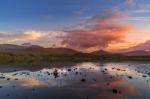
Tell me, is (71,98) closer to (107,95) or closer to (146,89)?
(107,95)

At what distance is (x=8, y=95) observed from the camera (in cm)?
2862

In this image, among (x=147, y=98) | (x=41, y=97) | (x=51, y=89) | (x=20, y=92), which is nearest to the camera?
(x=147, y=98)

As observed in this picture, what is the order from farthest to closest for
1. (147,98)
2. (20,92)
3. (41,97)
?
(20,92), (41,97), (147,98)

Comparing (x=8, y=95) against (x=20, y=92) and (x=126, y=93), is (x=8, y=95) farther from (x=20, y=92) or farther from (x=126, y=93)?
(x=126, y=93)

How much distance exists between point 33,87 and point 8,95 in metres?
5.81

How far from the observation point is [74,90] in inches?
1240

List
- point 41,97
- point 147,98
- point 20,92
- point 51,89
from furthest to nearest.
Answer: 1. point 51,89
2. point 20,92
3. point 41,97
4. point 147,98

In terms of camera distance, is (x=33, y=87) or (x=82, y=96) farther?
(x=33, y=87)

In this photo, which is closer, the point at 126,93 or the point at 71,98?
the point at 71,98

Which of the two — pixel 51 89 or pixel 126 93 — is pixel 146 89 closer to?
pixel 126 93

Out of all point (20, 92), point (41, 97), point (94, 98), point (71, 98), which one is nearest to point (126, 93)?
point (94, 98)

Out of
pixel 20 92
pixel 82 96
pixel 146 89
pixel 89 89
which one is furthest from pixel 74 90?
pixel 146 89

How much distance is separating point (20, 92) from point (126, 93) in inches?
459

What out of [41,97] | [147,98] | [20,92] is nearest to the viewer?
[147,98]
